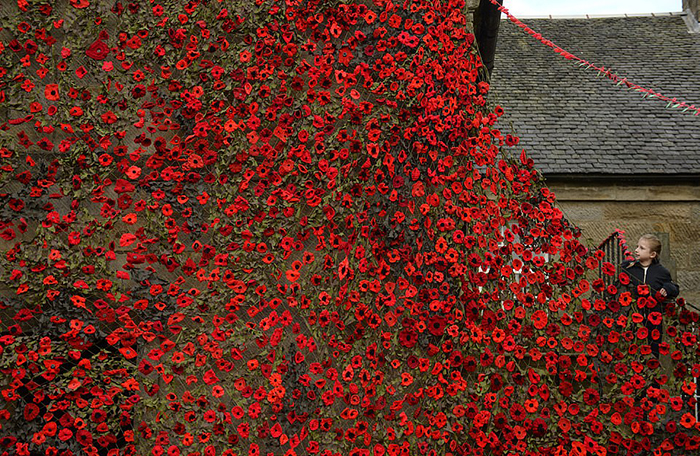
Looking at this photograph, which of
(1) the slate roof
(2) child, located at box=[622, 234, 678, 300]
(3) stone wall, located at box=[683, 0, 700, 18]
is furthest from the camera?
(3) stone wall, located at box=[683, 0, 700, 18]

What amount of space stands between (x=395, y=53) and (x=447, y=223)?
1288 mm

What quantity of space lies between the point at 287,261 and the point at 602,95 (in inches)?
384

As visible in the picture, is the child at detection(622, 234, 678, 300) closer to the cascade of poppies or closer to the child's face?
the child's face

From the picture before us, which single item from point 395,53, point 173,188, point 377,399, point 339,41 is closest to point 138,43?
point 173,188

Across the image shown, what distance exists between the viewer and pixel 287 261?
14.5 ft

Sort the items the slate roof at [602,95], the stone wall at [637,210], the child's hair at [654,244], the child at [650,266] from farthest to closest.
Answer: the slate roof at [602,95] < the stone wall at [637,210] < the child's hair at [654,244] < the child at [650,266]

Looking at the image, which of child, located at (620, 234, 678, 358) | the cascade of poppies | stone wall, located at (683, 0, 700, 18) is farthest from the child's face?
stone wall, located at (683, 0, 700, 18)

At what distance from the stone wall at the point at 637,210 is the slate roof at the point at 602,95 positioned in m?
0.30

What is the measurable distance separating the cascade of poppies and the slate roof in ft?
17.1

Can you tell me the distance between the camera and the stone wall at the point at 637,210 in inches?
392

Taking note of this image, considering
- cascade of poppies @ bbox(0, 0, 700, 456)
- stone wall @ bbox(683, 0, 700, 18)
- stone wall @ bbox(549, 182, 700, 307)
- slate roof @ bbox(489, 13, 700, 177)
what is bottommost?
cascade of poppies @ bbox(0, 0, 700, 456)

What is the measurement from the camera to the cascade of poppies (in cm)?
420

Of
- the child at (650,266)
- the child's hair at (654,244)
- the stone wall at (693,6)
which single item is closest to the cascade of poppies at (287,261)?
the child at (650,266)

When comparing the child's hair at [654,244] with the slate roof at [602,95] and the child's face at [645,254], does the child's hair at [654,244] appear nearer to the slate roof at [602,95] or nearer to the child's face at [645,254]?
the child's face at [645,254]
